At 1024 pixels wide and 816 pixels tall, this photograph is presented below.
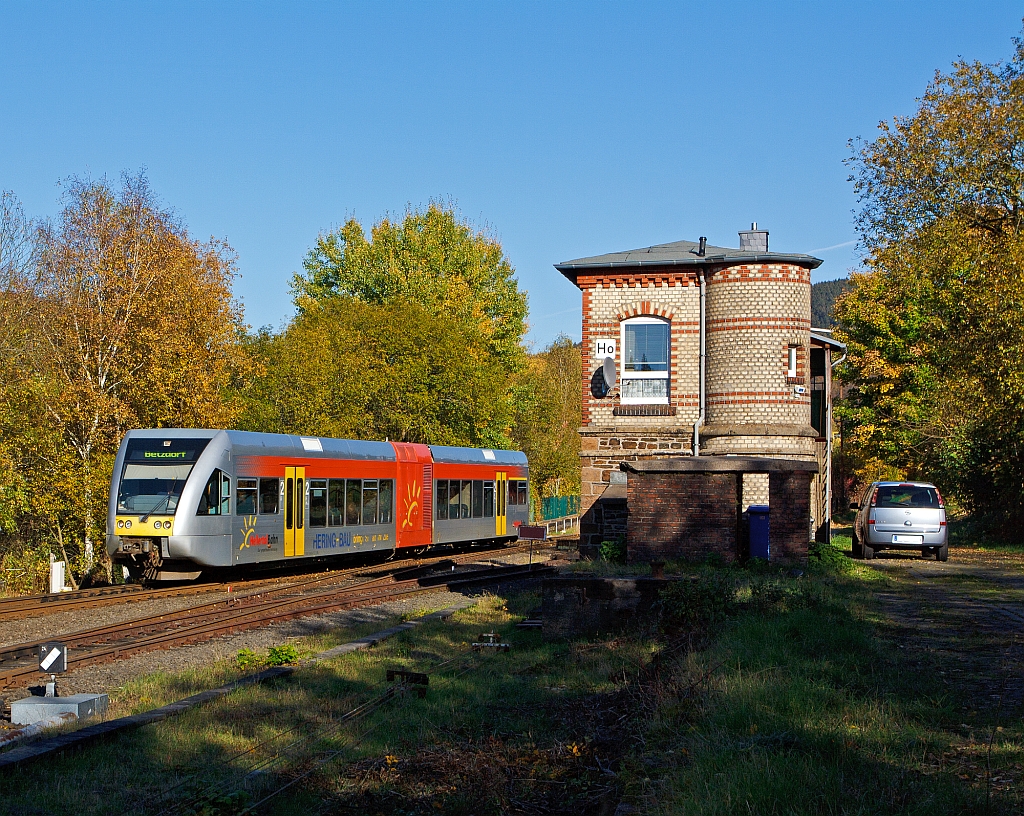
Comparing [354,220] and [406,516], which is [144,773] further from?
[354,220]

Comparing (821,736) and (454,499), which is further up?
(454,499)

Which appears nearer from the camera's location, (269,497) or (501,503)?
(269,497)

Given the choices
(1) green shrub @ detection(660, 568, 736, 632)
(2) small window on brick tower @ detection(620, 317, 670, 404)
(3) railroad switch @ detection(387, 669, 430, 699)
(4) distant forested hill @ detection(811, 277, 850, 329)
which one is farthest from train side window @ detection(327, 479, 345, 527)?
(4) distant forested hill @ detection(811, 277, 850, 329)

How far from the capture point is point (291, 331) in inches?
1528

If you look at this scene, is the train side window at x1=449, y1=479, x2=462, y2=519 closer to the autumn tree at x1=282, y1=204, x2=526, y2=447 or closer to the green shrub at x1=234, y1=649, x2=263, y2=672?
the autumn tree at x1=282, y1=204, x2=526, y2=447

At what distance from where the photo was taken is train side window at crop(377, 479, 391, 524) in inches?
981

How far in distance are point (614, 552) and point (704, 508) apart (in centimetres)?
162

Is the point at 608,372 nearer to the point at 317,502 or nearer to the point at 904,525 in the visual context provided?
the point at 904,525

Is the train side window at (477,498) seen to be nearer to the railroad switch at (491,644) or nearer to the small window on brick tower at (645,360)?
the small window on brick tower at (645,360)

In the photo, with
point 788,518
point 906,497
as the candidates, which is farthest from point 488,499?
point 788,518

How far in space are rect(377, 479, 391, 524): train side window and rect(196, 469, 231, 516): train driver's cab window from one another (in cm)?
570

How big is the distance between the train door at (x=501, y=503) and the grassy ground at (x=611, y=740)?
64.7ft

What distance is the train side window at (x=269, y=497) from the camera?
67.9ft

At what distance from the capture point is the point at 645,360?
25781 millimetres
